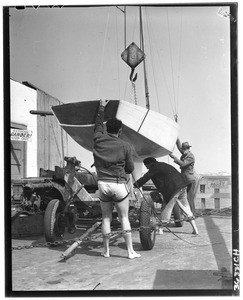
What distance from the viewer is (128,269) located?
3.92 m

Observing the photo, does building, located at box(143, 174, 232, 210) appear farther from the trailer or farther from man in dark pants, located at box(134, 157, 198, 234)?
the trailer

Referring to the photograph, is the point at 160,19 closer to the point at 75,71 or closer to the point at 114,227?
the point at 75,71

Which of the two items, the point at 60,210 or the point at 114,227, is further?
the point at 114,227

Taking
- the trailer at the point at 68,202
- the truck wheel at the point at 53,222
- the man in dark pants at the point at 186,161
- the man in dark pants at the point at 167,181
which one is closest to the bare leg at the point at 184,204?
the man in dark pants at the point at 167,181

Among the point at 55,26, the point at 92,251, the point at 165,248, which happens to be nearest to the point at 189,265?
the point at 165,248

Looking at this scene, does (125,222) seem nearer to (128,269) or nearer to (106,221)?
(106,221)

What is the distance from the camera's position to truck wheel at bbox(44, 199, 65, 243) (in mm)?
4707

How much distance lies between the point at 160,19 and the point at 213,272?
289cm

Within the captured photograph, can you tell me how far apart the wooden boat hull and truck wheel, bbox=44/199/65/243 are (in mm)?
1217

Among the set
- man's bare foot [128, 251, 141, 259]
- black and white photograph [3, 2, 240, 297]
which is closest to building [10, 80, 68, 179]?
black and white photograph [3, 2, 240, 297]

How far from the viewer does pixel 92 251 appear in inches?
182

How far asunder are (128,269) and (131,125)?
2066 millimetres

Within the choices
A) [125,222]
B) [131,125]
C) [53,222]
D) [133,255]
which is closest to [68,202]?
[53,222]

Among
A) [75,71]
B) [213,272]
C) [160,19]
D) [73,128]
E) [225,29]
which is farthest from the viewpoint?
[73,128]
